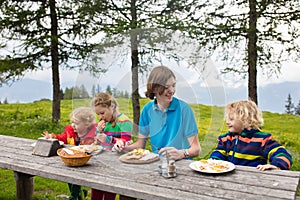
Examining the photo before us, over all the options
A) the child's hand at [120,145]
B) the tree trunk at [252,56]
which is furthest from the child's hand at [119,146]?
the tree trunk at [252,56]

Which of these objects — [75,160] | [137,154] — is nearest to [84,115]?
[75,160]

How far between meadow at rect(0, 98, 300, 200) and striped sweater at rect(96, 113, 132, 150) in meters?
0.06

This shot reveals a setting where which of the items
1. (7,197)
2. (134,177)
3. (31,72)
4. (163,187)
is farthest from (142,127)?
(31,72)

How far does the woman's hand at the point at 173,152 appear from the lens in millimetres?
2361

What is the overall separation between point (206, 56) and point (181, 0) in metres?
3.20

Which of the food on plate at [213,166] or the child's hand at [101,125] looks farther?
the child's hand at [101,125]

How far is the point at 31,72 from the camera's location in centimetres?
909

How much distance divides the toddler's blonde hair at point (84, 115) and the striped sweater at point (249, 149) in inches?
36.6

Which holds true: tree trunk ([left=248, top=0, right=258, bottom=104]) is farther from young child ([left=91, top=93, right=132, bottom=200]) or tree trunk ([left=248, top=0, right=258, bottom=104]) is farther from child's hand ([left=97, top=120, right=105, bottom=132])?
child's hand ([left=97, top=120, right=105, bottom=132])

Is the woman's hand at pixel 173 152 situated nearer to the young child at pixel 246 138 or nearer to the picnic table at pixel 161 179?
the picnic table at pixel 161 179

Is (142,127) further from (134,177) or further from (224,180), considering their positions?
(224,180)

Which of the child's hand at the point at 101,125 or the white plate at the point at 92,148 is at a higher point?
the child's hand at the point at 101,125

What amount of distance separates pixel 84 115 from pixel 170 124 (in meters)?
0.70

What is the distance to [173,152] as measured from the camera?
2449 mm
